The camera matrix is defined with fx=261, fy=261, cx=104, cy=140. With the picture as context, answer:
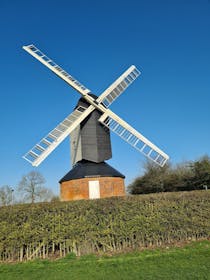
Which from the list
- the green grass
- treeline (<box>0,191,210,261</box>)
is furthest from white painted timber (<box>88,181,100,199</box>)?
the green grass

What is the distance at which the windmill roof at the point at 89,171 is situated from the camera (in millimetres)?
15141

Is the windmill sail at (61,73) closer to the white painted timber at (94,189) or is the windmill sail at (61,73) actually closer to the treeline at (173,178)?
the white painted timber at (94,189)

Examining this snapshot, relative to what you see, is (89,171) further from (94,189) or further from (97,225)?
(97,225)

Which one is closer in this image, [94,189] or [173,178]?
[94,189]

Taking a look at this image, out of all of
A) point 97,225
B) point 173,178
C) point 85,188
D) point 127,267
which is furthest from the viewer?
point 173,178

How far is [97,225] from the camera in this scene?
875cm

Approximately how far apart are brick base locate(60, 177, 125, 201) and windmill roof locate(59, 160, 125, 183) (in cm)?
23

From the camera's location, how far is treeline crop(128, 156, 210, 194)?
3011 cm

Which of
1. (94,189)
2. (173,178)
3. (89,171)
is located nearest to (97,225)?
(94,189)

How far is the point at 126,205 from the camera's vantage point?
354 inches

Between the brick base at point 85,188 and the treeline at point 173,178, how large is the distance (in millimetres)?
16964

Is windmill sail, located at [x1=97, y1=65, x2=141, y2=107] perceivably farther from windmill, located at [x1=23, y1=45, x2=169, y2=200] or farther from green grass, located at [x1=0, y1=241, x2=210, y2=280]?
green grass, located at [x1=0, y1=241, x2=210, y2=280]

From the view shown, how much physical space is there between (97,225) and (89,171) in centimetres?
655

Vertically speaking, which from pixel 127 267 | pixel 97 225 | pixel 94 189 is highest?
pixel 94 189
